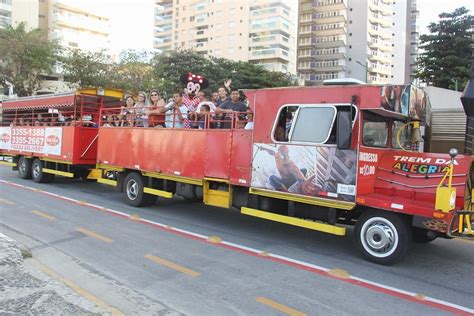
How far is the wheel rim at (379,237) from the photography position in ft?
20.3

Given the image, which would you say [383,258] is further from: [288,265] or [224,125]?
[224,125]

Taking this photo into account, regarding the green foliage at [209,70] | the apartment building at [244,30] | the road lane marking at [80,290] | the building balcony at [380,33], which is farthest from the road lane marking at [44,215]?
the building balcony at [380,33]

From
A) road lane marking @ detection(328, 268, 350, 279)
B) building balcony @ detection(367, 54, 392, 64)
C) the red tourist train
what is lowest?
road lane marking @ detection(328, 268, 350, 279)

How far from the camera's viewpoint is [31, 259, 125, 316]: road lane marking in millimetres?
4340

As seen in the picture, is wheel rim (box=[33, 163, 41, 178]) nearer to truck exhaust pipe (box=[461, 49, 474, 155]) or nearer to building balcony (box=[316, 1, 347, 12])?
truck exhaust pipe (box=[461, 49, 474, 155])

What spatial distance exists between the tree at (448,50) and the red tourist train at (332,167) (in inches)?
1310

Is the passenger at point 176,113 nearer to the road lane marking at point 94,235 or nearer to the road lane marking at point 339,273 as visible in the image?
the road lane marking at point 94,235

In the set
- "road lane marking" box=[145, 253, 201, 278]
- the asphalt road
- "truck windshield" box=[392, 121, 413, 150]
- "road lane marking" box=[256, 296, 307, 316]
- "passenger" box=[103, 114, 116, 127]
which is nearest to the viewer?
"road lane marking" box=[256, 296, 307, 316]

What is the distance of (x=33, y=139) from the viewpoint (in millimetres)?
14812

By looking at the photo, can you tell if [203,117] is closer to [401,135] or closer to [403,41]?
[401,135]

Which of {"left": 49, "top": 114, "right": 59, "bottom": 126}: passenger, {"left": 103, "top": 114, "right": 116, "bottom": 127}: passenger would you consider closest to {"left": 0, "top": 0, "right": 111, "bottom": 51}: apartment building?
{"left": 49, "top": 114, "right": 59, "bottom": 126}: passenger

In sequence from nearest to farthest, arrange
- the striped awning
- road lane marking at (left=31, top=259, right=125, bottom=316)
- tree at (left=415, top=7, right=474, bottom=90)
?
road lane marking at (left=31, top=259, right=125, bottom=316), the striped awning, tree at (left=415, top=7, right=474, bottom=90)

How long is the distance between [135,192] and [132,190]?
16 cm

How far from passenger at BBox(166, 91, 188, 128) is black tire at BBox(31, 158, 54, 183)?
21.1 ft
